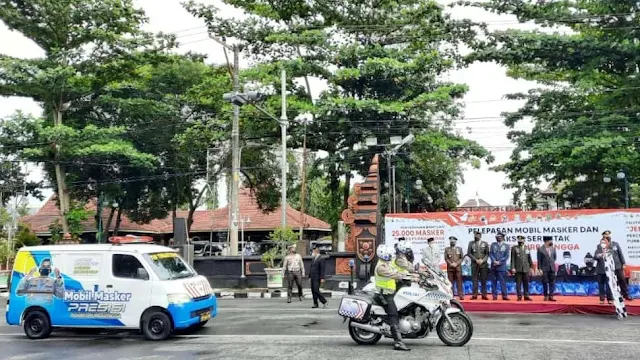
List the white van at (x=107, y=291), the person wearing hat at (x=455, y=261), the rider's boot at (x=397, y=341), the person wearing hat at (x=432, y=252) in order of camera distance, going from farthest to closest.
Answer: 1. the person wearing hat at (x=455, y=261)
2. the person wearing hat at (x=432, y=252)
3. the white van at (x=107, y=291)
4. the rider's boot at (x=397, y=341)

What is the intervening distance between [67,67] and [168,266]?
858 inches

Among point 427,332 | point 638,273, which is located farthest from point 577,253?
point 427,332

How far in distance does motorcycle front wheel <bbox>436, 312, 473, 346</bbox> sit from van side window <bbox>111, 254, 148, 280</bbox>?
5632 mm

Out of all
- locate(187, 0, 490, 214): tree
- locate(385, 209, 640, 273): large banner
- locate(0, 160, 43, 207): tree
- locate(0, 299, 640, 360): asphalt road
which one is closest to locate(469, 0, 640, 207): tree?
→ locate(187, 0, 490, 214): tree

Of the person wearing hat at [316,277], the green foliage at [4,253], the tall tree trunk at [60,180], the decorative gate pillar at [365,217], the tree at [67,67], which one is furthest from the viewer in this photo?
the tall tree trunk at [60,180]

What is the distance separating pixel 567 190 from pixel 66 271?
30077 millimetres

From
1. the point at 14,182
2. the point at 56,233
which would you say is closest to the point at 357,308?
the point at 56,233

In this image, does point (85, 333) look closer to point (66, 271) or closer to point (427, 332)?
point (66, 271)

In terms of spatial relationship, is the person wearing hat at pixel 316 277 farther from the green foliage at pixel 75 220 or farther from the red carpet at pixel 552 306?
the green foliage at pixel 75 220

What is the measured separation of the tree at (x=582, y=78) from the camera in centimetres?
2392

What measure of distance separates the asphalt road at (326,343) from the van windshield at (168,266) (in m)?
1.19

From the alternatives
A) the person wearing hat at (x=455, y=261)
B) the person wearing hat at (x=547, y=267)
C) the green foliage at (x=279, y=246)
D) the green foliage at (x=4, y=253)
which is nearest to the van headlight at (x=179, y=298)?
the person wearing hat at (x=455, y=261)

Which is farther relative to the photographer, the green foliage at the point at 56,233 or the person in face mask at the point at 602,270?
the green foliage at the point at 56,233

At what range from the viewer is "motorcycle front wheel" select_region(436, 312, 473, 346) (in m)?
9.50
